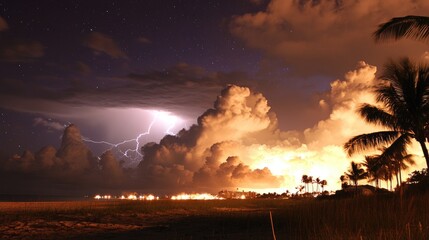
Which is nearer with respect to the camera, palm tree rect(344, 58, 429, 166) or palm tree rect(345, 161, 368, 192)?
palm tree rect(344, 58, 429, 166)

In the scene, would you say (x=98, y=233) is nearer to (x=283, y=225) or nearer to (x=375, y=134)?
(x=283, y=225)

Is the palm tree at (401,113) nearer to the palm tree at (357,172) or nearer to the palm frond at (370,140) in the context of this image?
the palm frond at (370,140)

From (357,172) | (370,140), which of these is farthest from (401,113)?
(357,172)

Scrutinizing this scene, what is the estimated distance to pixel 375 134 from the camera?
26.3 m

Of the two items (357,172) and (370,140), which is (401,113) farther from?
(357,172)

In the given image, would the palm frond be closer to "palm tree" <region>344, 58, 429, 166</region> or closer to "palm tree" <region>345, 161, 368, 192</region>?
"palm tree" <region>344, 58, 429, 166</region>

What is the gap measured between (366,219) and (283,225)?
16.7 feet

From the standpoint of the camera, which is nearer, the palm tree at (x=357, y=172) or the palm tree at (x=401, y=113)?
the palm tree at (x=401, y=113)

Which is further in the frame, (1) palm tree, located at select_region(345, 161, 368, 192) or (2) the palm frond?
(1) palm tree, located at select_region(345, 161, 368, 192)

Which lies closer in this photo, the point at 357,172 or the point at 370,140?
the point at 370,140

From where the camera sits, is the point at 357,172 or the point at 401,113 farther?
the point at 357,172

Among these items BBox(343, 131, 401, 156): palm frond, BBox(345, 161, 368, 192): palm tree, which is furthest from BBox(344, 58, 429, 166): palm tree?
BBox(345, 161, 368, 192): palm tree

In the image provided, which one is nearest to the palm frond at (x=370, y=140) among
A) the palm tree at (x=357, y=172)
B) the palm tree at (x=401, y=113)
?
the palm tree at (x=401, y=113)

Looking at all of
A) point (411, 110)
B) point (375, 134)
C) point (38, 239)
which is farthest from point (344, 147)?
point (38, 239)
